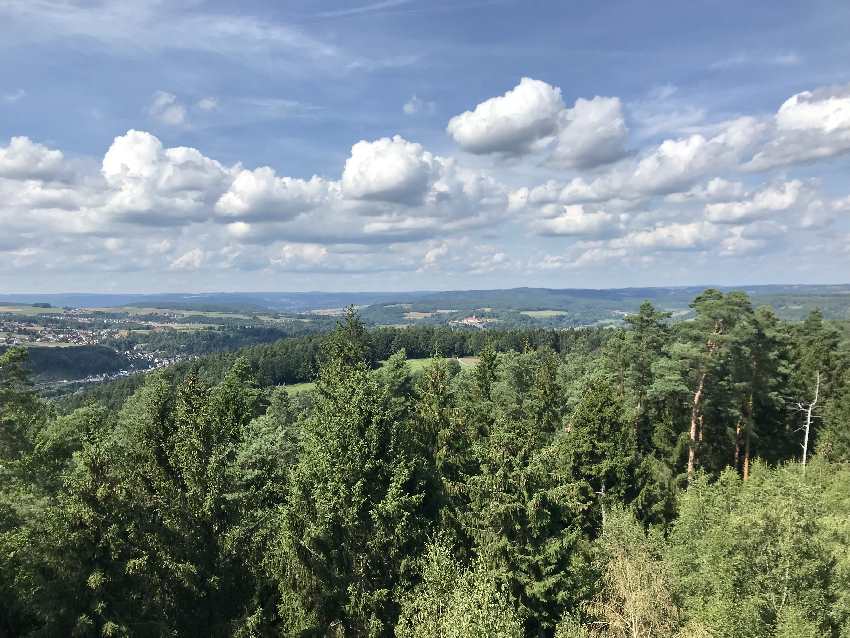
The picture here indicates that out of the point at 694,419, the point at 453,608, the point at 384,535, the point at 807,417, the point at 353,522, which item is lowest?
the point at 453,608

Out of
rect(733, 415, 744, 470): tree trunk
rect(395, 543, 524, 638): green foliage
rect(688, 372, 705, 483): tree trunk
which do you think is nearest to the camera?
rect(395, 543, 524, 638): green foliage

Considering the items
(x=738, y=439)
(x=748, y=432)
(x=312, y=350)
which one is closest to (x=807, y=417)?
(x=748, y=432)

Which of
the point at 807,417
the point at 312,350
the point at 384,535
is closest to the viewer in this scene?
the point at 384,535

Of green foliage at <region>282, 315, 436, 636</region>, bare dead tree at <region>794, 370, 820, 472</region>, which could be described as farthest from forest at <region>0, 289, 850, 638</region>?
bare dead tree at <region>794, 370, 820, 472</region>

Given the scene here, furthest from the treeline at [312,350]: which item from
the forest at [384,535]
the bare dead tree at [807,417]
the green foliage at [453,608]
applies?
the green foliage at [453,608]

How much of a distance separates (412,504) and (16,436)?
815 inches

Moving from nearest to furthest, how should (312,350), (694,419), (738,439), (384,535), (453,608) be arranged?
1. (453,608)
2. (384,535)
3. (694,419)
4. (738,439)
5. (312,350)

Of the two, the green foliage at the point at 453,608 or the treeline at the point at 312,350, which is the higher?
the green foliage at the point at 453,608

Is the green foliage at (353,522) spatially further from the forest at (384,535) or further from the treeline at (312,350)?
the treeline at (312,350)

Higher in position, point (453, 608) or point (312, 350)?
point (453, 608)

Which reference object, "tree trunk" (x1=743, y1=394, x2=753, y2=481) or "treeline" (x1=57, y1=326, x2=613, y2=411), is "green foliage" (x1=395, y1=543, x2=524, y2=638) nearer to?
"tree trunk" (x1=743, y1=394, x2=753, y2=481)

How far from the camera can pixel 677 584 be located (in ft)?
80.8

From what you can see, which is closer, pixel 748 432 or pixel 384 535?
pixel 384 535

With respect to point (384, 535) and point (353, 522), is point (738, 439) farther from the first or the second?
point (353, 522)
